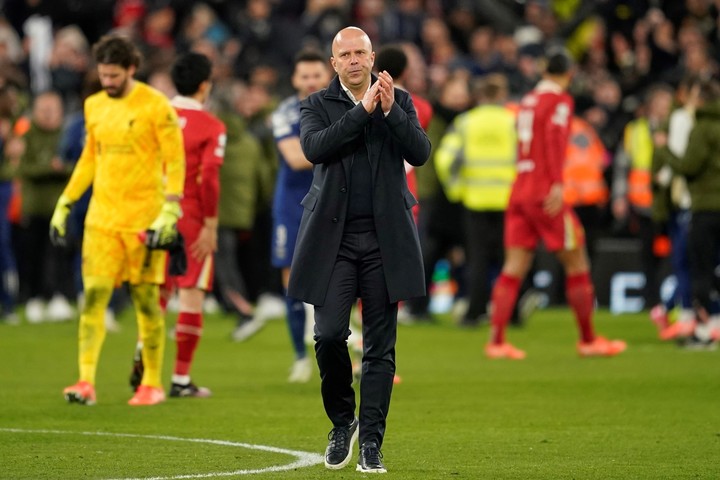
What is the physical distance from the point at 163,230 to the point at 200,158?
116 cm

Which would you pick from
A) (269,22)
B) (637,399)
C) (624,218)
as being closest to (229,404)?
(637,399)

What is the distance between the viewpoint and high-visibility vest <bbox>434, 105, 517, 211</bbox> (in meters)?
18.0

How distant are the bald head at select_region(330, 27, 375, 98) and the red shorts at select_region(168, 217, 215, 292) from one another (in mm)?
3663

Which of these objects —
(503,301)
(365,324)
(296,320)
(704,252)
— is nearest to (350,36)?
(365,324)

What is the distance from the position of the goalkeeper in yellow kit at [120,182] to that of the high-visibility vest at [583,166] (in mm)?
11247

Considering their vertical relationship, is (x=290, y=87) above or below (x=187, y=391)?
above

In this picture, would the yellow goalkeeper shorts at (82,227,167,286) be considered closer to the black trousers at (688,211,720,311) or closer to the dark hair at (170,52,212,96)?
the dark hair at (170,52,212,96)

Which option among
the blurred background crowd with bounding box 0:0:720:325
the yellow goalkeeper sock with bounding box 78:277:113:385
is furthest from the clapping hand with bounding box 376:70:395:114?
the blurred background crowd with bounding box 0:0:720:325

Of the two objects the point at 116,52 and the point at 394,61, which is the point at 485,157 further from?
the point at 116,52

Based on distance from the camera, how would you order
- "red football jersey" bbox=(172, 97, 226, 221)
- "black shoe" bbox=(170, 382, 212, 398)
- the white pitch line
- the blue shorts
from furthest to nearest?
the blue shorts, "black shoe" bbox=(170, 382, 212, 398), "red football jersey" bbox=(172, 97, 226, 221), the white pitch line

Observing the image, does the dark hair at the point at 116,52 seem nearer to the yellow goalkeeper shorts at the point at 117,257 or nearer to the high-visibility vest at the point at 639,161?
the yellow goalkeeper shorts at the point at 117,257

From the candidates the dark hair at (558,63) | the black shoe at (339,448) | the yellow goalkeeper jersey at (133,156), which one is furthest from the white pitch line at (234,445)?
the dark hair at (558,63)

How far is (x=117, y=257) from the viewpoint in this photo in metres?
10.8

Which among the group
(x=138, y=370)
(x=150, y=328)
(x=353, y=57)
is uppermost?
(x=353, y=57)
